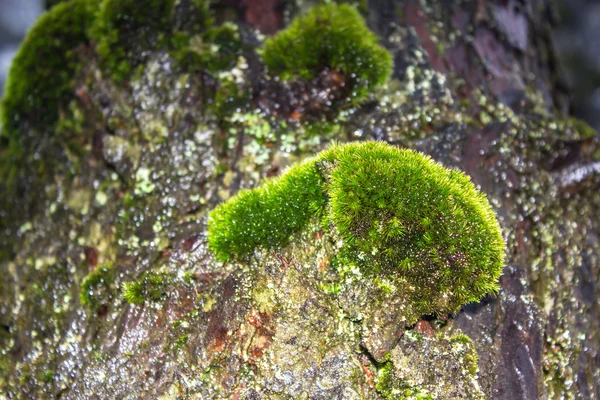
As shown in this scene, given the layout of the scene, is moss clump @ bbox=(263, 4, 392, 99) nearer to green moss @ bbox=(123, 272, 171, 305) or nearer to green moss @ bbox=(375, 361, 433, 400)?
green moss @ bbox=(123, 272, 171, 305)

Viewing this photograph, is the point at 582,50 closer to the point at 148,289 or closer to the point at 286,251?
the point at 286,251

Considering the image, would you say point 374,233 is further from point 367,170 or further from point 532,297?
point 532,297

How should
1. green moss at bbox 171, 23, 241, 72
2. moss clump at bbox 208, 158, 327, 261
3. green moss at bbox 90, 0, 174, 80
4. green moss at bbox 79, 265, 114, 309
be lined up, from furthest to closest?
green moss at bbox 90, 0, 174, 80, green moss at bbox 171, 23, 241, 72, green moss at bbox 79, 265, 114, 309, moss clump at bbox 208, 158, 327, 261

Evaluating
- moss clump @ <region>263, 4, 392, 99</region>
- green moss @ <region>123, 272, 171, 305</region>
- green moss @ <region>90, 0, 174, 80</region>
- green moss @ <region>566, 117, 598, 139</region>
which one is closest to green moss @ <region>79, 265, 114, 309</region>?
green moss @ <region>123, 272, 171, 305</region>

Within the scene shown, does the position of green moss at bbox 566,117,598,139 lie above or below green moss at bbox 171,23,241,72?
below

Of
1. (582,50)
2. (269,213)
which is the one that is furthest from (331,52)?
(582,50)

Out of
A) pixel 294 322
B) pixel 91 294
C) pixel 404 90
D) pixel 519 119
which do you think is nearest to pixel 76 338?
pixel 91 294
